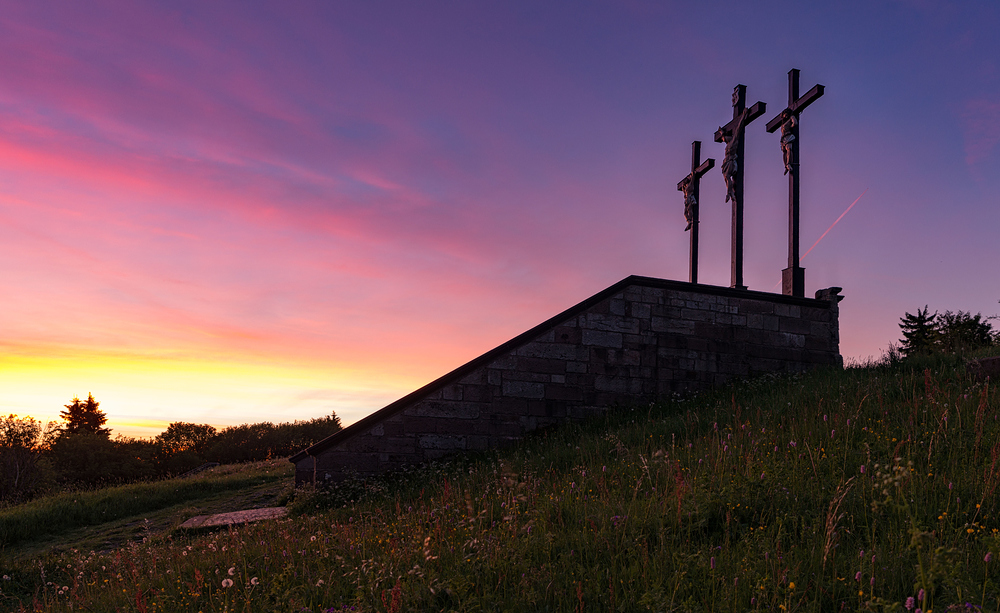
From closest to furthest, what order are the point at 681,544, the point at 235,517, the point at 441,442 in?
the point at 681,544, the point at 235,517, the point at 441,442

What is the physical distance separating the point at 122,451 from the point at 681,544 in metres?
22.5

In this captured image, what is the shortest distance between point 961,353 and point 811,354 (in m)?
2.85

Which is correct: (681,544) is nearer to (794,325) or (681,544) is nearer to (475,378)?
(475,378)

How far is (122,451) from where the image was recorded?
20.9m

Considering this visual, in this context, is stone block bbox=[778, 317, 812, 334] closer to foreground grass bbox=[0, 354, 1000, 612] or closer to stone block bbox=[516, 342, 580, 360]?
stone block bbox=[516, 342, 580, 360]

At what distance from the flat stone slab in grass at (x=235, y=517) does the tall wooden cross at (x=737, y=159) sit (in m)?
11.3

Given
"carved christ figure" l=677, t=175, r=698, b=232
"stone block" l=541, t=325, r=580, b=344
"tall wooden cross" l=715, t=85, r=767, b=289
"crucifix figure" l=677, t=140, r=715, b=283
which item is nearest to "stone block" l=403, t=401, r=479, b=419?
"stone block" l=541, t=325, r=580, b=344

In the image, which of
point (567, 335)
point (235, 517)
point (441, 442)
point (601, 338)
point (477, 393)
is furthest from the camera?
point (601, 338)

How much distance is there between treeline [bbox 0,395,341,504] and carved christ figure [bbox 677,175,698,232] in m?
15.4

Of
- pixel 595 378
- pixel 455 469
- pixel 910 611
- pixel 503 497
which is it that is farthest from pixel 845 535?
pixel 595 378

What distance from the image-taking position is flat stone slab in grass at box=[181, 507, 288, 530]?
907cm

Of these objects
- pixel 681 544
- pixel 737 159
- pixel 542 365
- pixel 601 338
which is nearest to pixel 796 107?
pixel 737 159

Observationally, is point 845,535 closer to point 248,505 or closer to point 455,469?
point 455,469

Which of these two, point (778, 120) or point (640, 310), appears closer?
point (640, 310)
